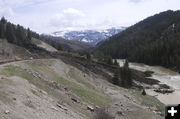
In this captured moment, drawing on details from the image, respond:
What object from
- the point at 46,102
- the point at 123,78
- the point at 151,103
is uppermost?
the point at 46,102

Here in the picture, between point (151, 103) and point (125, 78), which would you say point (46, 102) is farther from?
point (125, 78)

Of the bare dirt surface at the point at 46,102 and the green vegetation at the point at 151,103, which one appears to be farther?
the green vegetation at the point at 151,103

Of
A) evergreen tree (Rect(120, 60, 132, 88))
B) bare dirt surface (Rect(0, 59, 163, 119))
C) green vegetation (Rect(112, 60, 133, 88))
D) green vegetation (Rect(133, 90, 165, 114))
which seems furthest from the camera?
evergreen tree (Rect(120, 60, 132, 88))

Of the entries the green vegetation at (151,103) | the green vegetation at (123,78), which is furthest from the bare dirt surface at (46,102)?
the green vegetation at (123,78)

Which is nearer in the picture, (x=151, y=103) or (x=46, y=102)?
(x=46, y=102)

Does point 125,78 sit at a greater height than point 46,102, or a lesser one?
lesser

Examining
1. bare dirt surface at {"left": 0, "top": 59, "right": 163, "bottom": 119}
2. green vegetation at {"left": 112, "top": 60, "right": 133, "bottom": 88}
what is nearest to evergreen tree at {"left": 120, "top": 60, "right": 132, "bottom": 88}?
green vegetation at {"left": 112, "top": 60, "right": 133, "bottom": 88}

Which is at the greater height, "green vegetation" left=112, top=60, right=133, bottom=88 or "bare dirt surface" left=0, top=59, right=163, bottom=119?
"bare dirt surface" left=0, top=59, right=163, bottom=119

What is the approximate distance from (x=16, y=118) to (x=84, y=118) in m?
9.24

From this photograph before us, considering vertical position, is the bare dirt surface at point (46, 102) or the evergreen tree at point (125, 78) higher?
the bare dirt surface at point (46, 102)

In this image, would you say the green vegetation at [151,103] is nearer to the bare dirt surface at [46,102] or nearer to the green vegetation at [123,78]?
the bare dirt surface at [46,102]

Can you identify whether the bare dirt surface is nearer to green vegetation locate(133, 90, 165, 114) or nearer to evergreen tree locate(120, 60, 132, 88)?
green vegetation locate(133, 90, 165, 114)

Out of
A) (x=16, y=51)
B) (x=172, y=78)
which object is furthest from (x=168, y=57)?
(x=16, y=51)

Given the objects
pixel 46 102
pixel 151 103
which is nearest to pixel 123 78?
pixel 151 103
